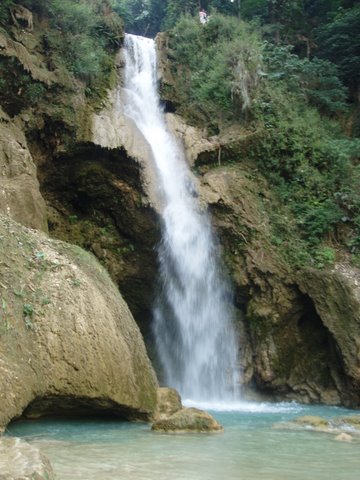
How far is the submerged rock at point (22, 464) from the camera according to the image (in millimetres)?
3920

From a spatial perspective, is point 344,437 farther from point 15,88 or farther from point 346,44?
point 346,44

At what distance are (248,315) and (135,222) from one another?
13.4 ft

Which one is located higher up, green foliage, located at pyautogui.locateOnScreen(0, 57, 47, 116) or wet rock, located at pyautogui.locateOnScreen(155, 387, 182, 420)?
green foliage, located at pyautogui.locateOnScreen(0, 57, 47, 116)

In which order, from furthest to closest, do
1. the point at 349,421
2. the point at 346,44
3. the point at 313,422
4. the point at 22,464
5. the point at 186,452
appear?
the point at 346,44 < the point at 349,421 < the point at 313,422 < the point at 186,452 < the point at 22,464

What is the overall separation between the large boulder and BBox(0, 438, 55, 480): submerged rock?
2.67 meters

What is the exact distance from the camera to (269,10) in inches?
1091

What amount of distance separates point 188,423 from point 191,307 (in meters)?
6.72

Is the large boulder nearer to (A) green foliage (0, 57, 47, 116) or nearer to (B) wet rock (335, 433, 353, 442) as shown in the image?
(B) wet rock (335, 433, 353, 442)

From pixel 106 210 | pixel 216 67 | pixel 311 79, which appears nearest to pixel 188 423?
pixel 106 210

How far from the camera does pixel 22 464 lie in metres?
4.19

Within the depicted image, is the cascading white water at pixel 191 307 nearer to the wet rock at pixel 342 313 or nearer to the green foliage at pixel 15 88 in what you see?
the wet rock at pixel 342 313

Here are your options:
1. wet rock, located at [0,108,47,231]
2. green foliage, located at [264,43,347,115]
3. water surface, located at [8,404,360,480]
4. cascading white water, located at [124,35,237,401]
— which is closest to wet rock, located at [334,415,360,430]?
water surface, located at [8,404,360,480]

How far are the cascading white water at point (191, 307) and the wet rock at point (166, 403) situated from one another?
16.3 feet

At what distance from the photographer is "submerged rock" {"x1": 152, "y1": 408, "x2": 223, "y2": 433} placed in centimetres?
873
